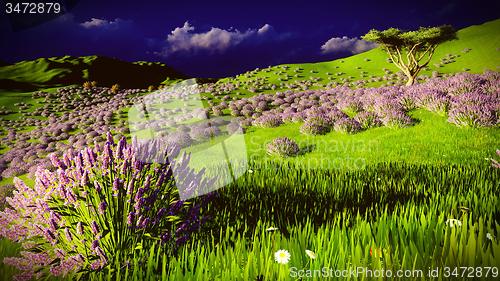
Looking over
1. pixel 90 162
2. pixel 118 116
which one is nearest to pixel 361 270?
pixel 90 162

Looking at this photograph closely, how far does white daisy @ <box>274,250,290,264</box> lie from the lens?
2.15 m

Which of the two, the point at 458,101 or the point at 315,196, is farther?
the point at 458,101

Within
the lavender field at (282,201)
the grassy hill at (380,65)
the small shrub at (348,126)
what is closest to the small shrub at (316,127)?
the lavender field at (282,201)

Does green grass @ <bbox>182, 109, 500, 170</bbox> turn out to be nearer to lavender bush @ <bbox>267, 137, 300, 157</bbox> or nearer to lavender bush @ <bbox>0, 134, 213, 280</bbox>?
lavender bush @ <bbox>267, 137, 300, 157</bbox>

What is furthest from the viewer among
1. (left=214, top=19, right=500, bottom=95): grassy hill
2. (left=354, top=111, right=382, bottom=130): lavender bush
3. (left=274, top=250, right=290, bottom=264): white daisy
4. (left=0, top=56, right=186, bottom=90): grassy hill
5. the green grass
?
(left=0, top=56, right=186, bottom=90): grassy hill

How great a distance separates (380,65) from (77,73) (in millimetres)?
44434

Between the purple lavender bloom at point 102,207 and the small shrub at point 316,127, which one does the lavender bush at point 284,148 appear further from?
the purple lavender bloom at point 102,207

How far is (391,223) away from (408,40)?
27.2 m

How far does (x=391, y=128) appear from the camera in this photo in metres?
10.0

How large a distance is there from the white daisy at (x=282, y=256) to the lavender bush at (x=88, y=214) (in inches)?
34.5

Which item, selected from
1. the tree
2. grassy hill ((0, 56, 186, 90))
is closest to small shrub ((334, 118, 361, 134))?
the tree

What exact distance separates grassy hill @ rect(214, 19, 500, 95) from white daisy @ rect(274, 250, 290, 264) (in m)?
26.9

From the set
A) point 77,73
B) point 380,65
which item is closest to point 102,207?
point 380,65

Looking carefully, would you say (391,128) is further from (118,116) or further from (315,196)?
(118,116)
